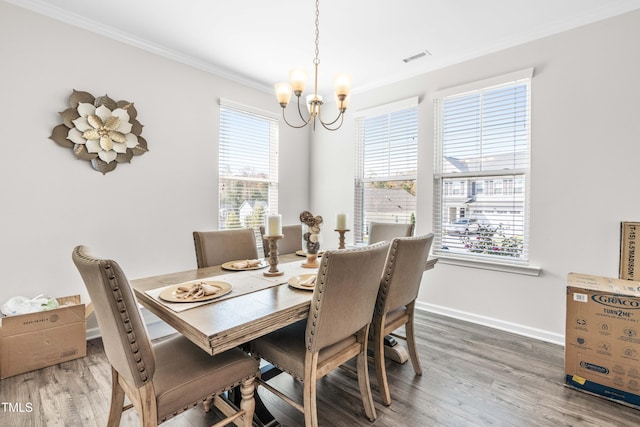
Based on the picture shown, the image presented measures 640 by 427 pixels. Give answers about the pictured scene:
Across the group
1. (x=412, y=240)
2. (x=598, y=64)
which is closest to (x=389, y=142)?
(x=598, y=64)

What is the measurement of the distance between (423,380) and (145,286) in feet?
6.23

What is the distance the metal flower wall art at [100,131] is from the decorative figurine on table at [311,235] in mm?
1858

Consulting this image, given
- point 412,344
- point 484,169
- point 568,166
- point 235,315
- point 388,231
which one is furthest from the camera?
point 484,169

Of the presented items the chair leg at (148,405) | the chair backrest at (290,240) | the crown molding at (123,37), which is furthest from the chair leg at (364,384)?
the crown molding at (123,37)

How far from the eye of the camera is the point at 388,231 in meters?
2.93

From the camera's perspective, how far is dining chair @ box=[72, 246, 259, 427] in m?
1.08

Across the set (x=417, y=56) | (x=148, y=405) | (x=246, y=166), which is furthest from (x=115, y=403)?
(x=417, y=56)

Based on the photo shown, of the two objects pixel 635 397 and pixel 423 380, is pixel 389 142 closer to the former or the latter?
pixel 423 380

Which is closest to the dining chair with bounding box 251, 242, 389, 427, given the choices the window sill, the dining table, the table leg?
the dining table

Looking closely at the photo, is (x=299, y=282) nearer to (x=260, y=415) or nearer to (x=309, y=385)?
(x=309, y=385)

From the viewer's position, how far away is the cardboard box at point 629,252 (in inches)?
88.7

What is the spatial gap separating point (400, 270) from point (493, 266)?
1.68m

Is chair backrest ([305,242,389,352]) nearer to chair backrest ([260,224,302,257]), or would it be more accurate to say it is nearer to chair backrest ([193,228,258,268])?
chair backrest ([193,228,258,268])

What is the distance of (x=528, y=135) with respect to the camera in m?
2.80
